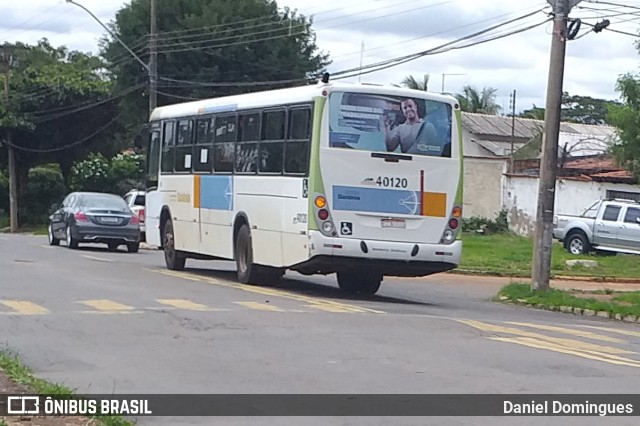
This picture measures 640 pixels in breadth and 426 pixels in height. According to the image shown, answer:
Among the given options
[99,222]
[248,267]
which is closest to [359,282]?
[248,267]

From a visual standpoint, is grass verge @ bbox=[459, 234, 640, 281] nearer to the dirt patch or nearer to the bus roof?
the bus roof

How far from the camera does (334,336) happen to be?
1291 cm

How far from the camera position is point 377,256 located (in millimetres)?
18031

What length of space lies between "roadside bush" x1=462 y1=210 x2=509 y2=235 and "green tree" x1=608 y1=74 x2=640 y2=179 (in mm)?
12875

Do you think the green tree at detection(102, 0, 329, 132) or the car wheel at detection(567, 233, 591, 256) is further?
the green tree at detection(102, 0, 329, 132)

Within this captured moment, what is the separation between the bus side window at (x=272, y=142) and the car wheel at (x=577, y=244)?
18.7m

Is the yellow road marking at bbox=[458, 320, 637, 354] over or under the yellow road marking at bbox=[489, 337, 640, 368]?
under

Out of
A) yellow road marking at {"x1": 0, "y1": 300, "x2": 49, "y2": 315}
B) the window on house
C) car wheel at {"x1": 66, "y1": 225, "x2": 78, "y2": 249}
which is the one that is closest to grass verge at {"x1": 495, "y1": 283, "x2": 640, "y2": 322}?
yellow road marking at {"x1": 0, "y1": 300, "x2": 49, "y2": 315}

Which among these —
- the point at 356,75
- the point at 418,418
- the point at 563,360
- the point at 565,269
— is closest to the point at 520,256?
the point at 565,269

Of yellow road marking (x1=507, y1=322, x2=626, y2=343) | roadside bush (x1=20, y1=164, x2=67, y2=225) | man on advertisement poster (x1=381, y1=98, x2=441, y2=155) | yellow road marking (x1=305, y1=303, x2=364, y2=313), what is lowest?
roadside bush (x1=20, y1=164, x2=67, y2=225)

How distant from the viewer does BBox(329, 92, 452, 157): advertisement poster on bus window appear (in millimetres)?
18094

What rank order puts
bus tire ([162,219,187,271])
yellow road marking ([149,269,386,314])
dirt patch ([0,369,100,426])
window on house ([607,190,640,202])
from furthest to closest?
window on house ([607,190,640,202]) < bus tire ([162,219,187,271]) < yellow road marking ([149,269,386,314]) < dirt patch ([0,369,100,426])

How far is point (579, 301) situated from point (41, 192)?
46.8 m

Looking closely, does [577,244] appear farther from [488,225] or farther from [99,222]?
[99,222]
